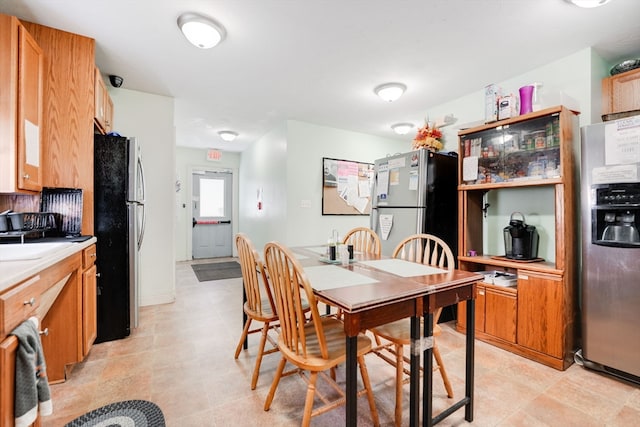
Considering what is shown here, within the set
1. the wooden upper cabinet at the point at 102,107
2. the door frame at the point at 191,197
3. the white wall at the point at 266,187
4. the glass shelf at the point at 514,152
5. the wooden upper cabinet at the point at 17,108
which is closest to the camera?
the wooden upper cabinet at the point at 17,108

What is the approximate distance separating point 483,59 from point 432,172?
1.06 m

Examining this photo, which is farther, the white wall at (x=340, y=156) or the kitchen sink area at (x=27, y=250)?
the white wall at (x=340, y=156)

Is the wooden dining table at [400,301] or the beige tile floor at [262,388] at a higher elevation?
the wooden dining table at [400,301]

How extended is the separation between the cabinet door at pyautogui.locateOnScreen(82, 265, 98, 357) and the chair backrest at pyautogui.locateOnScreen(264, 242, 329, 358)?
59.2 inches

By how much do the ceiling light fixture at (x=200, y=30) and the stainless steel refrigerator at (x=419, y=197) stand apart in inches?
80.8

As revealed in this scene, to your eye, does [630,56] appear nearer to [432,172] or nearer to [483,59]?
[483,59]

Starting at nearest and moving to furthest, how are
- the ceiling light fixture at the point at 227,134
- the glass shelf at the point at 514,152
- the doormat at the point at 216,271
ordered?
the glass shelf at the point at 514,152 < the doormat at the point at 216,271 < the ceiling light fixture at the point at 227,134

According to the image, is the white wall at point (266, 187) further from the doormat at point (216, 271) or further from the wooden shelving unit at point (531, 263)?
the wooden shelving unit at point (531, 263)

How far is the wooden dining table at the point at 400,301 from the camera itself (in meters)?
1.14

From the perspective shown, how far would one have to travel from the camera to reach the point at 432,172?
2.90 meters

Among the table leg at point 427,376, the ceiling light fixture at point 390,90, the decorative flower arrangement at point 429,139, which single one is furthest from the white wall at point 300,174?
the table leg at point 427,376

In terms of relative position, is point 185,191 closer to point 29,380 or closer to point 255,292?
point 255,292

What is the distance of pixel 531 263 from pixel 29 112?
379cm

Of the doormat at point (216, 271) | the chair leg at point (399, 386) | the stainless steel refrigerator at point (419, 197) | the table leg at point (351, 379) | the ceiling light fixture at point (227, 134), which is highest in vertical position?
the ceiling light fixture at point (227, 134)
